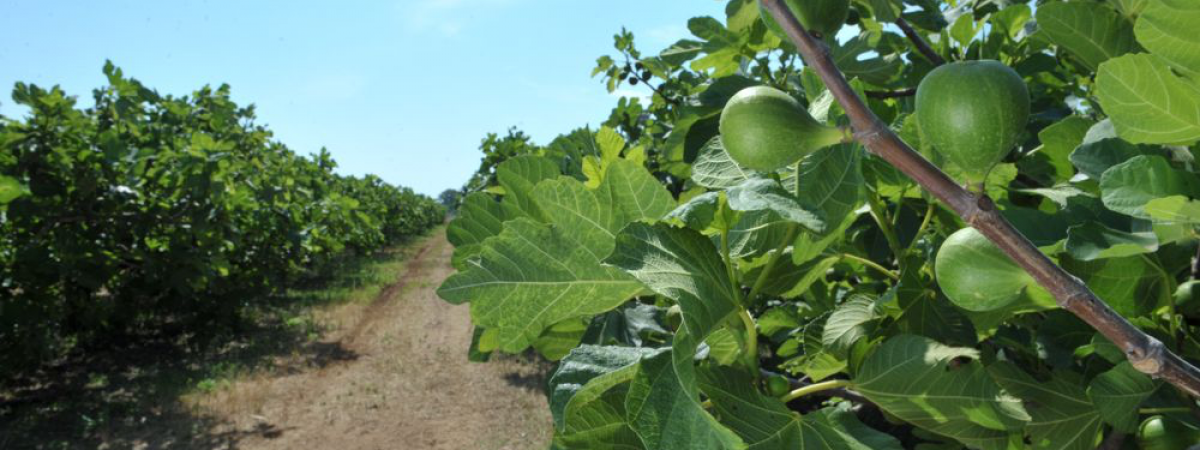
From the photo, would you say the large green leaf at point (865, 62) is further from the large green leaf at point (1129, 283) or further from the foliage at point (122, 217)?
the foliage at point (122, 217)

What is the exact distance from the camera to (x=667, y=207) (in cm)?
84

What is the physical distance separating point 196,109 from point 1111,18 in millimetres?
10988

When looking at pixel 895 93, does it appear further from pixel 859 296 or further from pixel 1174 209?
pixel 1174 209

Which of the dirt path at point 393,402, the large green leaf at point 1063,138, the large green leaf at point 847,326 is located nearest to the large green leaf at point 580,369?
the large green leaf at point 847,326

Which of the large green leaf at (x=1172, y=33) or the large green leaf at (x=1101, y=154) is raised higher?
the large green leaf at (x=1172, y=33)

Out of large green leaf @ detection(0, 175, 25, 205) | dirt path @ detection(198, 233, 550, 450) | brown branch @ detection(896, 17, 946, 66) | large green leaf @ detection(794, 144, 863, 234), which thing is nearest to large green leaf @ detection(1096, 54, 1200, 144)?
large green leaf @ detection(794, 144, 863, 234)

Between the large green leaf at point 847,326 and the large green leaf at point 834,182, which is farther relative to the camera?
the large green leaf at point 847,326

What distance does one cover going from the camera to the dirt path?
6113 mm

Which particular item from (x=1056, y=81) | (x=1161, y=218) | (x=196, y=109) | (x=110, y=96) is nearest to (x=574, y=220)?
(x=1161, y=218)

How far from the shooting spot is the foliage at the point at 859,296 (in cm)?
64

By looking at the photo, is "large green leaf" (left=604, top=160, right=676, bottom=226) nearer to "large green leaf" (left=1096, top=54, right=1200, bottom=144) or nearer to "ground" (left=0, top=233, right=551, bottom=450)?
"large green leaf" (left=1096, top=54, right=1200, bottom=144)

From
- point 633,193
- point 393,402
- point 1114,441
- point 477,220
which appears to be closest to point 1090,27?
point 1114,441

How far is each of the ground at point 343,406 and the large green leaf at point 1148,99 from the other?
552 centimetres

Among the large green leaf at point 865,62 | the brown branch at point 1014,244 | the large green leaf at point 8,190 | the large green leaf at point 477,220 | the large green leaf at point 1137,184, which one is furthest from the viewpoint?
the large green leaf at point 8,190
